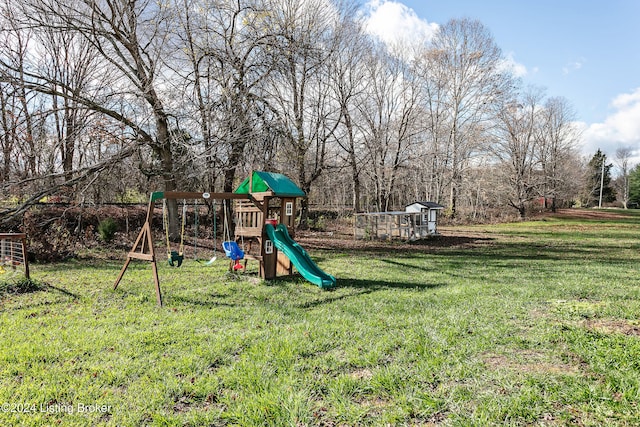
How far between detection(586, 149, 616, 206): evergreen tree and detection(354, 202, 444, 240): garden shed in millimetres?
46021

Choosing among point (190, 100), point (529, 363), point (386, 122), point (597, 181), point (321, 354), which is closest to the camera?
point (529, 363)

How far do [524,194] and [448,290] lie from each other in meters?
28.5

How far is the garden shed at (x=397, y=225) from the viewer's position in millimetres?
16172

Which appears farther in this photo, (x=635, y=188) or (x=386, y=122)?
(x=635, y=188)

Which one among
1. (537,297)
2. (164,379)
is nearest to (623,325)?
(537,297)

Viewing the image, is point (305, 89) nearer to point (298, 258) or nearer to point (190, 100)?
point (190, 100)

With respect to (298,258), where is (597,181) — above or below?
above

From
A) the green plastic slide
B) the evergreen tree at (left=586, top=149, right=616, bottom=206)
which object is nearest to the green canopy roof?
the green plastic slide

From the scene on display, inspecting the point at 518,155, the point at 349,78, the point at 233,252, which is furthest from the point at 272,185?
the point at 518,155

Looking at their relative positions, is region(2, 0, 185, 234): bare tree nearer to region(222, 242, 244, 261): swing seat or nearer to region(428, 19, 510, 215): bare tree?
region(222, 242, 244, 261): swing seat

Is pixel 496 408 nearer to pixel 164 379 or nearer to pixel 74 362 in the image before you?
pixel 164 379

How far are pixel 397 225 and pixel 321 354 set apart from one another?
13391 mm

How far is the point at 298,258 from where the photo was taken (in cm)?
748

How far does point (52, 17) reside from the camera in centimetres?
1017
